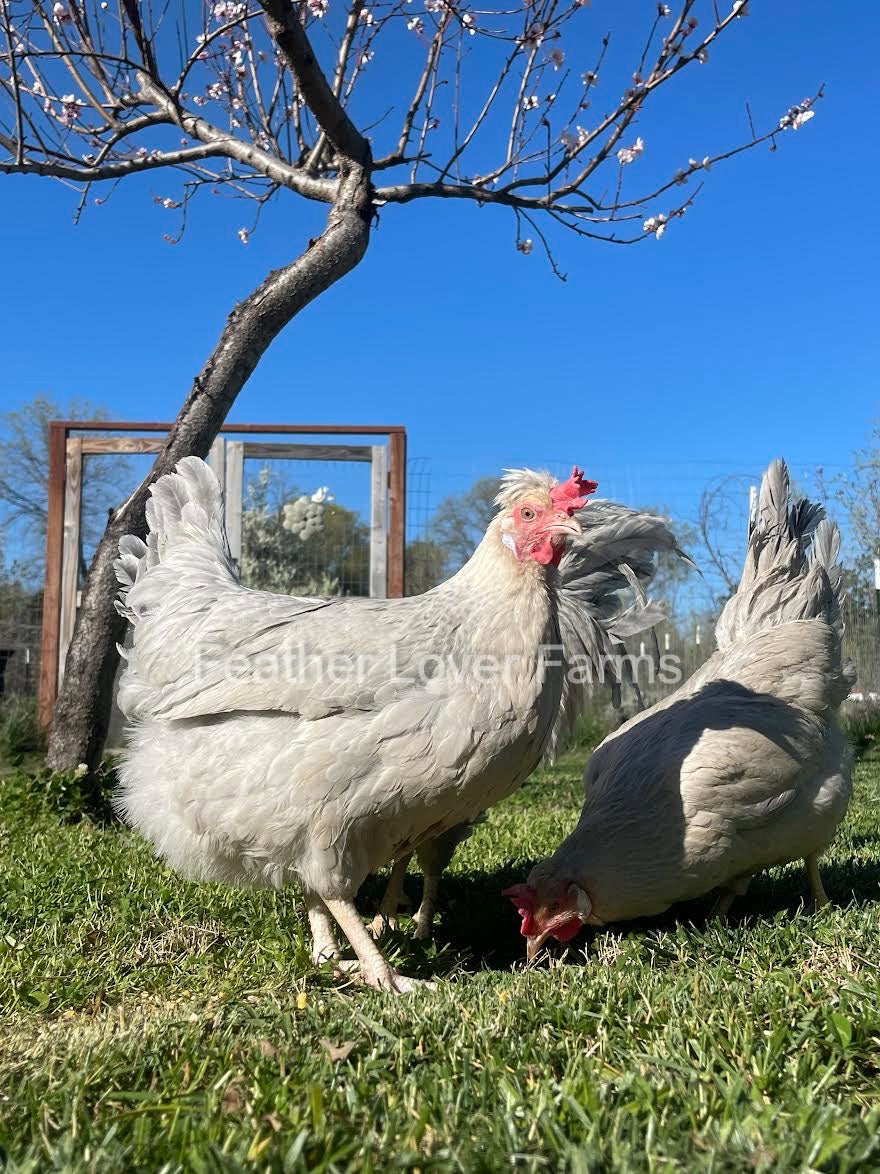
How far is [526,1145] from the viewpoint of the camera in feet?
4.32

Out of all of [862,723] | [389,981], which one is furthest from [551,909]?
[862,723]

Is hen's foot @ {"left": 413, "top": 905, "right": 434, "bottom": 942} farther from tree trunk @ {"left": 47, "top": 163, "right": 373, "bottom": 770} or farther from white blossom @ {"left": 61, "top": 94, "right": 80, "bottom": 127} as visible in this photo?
white blossom @ {"left": 61, "top": 94, "right": 80, "bottom": 127}

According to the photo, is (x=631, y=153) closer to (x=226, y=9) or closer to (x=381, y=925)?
(x=226, y=9)

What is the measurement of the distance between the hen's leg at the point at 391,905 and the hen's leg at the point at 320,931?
0.19 m

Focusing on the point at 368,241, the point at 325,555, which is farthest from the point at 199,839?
the point at 325,555

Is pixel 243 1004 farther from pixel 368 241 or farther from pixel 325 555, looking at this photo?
pixel 325 555

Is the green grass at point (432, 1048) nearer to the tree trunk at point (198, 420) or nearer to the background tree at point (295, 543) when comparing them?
the tree trunk at point (198, 420)

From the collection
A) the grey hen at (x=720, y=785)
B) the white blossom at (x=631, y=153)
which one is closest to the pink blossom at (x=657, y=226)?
the white blossom at (x=631, y=153)

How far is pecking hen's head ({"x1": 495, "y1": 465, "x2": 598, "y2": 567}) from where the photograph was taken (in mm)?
2691

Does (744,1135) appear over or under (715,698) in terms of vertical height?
under

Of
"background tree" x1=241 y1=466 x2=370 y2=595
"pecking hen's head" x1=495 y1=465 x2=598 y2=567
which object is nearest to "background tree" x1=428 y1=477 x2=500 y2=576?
"background tree" x1=241 y1=466 x2=370 y2=595

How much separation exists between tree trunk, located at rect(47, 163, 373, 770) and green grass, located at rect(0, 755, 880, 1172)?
176 centimetres

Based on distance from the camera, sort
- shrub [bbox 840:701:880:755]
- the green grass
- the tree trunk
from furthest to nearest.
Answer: shrub [bbox 840:701:880:755]
the tree trunk
the green grass

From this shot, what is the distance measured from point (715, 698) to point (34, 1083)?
106 inches
